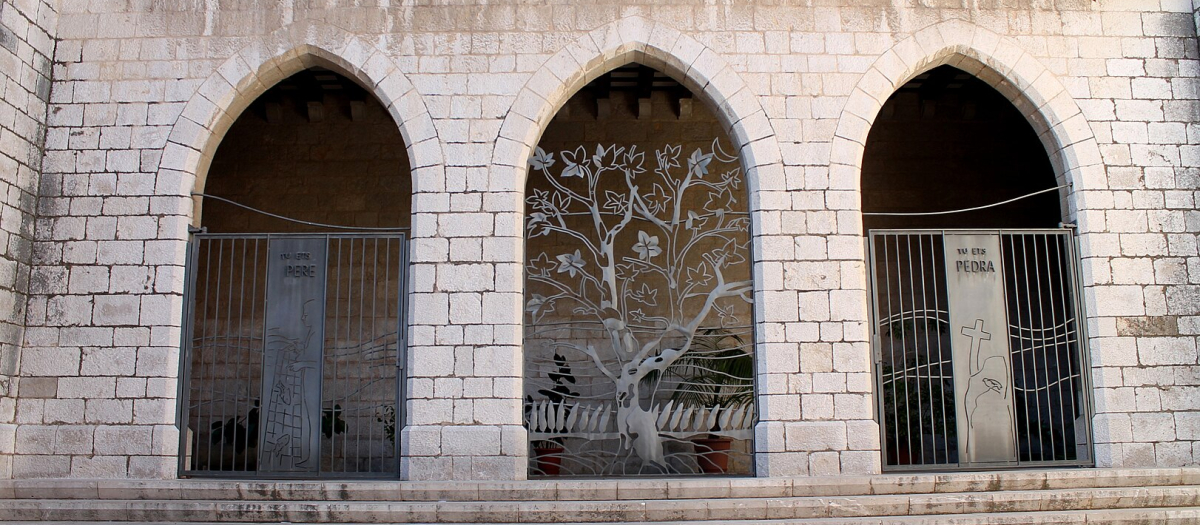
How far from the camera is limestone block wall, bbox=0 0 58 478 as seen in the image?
22.2 feet

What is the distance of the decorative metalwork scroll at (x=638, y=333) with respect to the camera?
23.7 ft

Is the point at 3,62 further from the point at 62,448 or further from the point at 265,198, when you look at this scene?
the point at 265,198

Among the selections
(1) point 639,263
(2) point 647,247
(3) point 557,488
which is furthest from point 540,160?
(3) point 557,488

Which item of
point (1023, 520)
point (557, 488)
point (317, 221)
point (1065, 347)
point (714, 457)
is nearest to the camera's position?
point (1023, 520)

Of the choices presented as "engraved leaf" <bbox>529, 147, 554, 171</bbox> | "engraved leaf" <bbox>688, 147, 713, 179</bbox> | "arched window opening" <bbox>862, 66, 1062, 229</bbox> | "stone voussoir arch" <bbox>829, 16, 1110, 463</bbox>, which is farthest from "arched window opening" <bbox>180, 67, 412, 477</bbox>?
"arched window opening" <bbox>862, 66, 1062, 229</bbox>

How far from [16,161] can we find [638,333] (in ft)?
18.6

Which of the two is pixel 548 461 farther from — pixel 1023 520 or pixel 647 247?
pixel 1023 520

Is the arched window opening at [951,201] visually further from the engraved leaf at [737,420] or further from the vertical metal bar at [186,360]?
the vertical metal bar at [186,360]

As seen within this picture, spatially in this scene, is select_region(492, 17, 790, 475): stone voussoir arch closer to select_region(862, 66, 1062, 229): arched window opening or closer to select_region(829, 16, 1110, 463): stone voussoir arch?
select_region(829, 16, 1110, 463): stone voussoir arch

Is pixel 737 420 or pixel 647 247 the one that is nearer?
pixel 737 420

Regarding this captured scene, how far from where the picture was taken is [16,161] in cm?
692

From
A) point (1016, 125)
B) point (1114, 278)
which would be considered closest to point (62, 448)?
point (1114, 278)

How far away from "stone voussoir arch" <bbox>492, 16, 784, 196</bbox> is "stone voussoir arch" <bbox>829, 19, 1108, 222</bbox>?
61cm

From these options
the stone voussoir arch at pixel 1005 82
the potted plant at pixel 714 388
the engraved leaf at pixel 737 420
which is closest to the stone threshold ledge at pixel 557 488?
the engraved leaf at pixel 737 420
